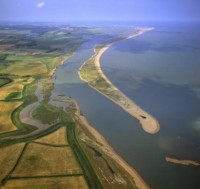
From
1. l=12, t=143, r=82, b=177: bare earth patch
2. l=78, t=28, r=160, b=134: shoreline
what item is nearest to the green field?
l=12, t=143, r=82, b=177: bare earth patch

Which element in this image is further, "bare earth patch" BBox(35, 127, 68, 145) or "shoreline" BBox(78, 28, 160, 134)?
"shoreline" BBox(78, 28, 160, 134)

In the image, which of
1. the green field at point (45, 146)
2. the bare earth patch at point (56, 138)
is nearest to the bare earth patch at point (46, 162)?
the green field at point (45, 146)

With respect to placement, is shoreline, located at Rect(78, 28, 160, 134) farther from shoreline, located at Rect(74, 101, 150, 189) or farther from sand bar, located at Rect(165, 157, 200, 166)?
shoreline, located at Rect(74, 101, 150, 189)

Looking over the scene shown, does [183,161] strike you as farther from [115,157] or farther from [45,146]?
[45,146]

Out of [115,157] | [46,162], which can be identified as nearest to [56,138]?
[46,162]

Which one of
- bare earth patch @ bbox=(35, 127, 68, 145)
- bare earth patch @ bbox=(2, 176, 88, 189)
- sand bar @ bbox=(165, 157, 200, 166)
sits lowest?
bare earth patch @ bbox=(2, 176, 88, 189)

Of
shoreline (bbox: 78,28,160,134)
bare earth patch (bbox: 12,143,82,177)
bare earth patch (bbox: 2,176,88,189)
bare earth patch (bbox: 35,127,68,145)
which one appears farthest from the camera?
shoreline (bbox: 78,28,160,134)
